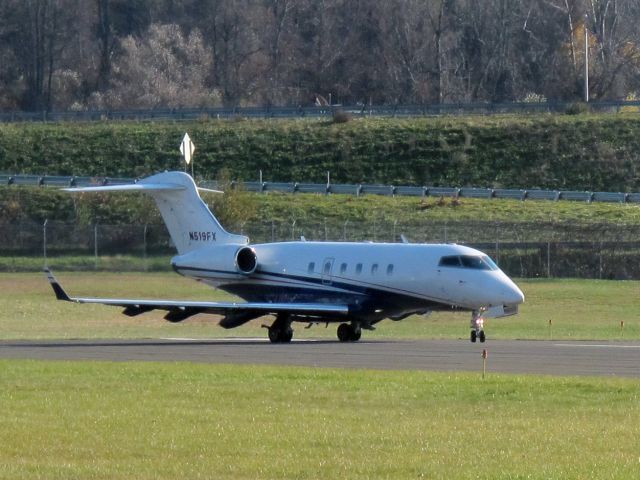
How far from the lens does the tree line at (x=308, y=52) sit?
100625mm

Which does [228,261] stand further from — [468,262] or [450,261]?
[468,262]

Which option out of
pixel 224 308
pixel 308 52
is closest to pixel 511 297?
pixel 224 308

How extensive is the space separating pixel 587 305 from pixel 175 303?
1861 centimetres

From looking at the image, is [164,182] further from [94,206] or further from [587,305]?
[94,206]

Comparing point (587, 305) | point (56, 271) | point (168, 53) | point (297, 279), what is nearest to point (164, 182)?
point (297, 279)

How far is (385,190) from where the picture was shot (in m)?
68.5

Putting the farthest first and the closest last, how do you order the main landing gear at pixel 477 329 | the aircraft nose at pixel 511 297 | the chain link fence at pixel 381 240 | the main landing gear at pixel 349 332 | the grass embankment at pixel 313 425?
the chain link fence at pixel 381 240 < the main landing gear at pixel 349 332 < the main landing gear at pixel 477 329 < the aircraft nose at pixel 511 297 < the grass embankment at pixel 313 425

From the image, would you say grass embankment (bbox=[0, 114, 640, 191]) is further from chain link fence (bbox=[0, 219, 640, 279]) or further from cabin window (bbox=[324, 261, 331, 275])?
cabin window (bbox=[324, 261, 331, 275])

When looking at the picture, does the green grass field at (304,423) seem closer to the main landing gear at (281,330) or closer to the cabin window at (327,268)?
the main landing gear at (281,330)

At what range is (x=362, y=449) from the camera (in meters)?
14.5

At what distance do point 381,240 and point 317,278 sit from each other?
908 inches

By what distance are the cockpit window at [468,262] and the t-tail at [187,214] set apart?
647cm

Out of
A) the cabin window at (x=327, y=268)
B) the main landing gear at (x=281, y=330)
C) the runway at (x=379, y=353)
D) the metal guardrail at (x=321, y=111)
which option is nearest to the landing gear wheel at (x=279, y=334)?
the main landing gear at (x=281, y=330)

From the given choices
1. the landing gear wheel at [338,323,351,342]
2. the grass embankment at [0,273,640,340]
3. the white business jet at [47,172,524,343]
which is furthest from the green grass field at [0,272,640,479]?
the grass embankment at [0,273,640,340]
